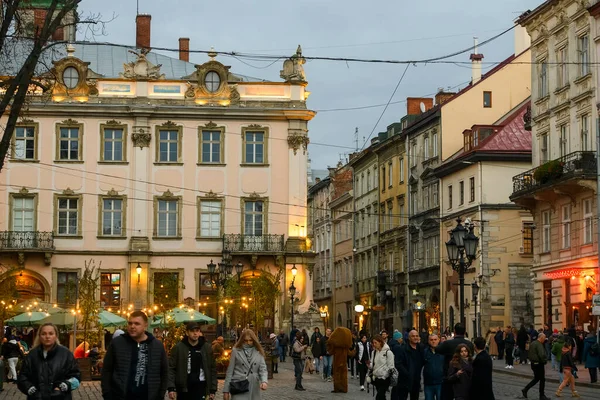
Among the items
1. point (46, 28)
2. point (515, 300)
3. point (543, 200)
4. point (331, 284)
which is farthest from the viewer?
point (331, 284)

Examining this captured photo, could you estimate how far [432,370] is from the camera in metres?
21.0

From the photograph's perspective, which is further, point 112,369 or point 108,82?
point 108,82

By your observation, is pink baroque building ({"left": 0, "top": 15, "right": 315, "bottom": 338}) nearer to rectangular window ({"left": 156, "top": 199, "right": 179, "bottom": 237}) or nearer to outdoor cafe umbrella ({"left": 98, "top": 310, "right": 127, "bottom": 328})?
rectangular window ({"left": 156, "top": 199, "right": 179, "bottom": 237})

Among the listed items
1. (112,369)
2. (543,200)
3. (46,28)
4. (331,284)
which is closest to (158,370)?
(112,369)

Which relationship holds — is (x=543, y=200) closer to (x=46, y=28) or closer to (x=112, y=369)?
(x=46, y=28)

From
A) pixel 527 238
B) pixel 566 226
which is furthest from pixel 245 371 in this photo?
pixel 527 238

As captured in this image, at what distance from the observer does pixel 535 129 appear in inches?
2149

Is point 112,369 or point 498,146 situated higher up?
point 498,146

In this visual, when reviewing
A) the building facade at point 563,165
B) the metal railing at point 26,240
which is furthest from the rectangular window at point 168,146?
the building facade at point 563,165

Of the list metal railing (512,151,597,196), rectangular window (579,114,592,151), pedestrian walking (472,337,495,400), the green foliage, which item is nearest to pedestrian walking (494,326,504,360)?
metal railing (512,151,597,196)

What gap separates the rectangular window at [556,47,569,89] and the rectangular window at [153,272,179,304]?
74.5 feet

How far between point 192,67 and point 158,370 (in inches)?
2378

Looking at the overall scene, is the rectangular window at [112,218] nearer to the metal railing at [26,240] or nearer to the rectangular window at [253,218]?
the metal railing at [26,240]

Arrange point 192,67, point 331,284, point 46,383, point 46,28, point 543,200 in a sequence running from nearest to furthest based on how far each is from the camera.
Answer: point 46,383 → point 46,28 → point 543,200 → point 192,67 → point 331,284
